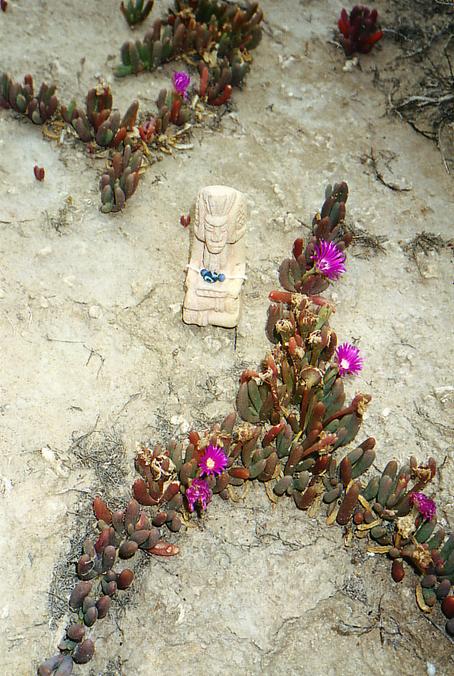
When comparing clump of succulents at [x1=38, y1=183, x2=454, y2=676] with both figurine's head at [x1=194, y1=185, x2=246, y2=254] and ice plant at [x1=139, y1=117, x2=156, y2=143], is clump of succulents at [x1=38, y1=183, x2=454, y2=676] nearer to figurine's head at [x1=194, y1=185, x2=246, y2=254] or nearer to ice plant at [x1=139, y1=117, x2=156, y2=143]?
figurine's head at [x1=194, y1=185, x2=246, y2=254]

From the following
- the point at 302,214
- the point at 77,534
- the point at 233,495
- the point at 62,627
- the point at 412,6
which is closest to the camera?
the point at 62,627

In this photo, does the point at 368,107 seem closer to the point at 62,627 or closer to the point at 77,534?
the point at 77,534

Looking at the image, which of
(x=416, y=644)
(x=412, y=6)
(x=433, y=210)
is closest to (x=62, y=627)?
(x=416, y=644)

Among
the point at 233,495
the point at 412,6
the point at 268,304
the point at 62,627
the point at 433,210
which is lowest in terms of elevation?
the point at 62,627

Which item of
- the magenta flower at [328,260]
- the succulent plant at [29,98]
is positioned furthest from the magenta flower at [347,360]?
the succulent plant at [29,98]

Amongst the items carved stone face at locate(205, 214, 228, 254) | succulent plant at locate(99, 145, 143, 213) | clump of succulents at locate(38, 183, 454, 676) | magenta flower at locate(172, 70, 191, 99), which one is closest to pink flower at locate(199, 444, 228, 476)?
clump of succulents at locate(38, 183, 454, 676)

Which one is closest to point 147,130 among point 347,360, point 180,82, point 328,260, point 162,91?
point 162,91

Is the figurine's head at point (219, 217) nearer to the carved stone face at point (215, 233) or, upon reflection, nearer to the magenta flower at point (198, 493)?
the carved stone face at point (215, 233)
